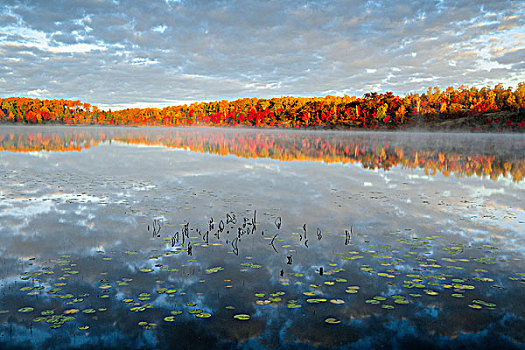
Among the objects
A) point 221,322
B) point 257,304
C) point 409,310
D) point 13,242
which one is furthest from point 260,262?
point 13,242

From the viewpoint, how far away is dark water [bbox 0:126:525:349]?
5.62 meters

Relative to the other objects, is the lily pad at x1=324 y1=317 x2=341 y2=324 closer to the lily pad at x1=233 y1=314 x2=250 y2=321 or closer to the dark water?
the dark water

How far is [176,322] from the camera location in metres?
5.83

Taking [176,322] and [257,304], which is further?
[257,304]

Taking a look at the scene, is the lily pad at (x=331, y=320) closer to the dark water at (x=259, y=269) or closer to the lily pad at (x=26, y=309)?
the dark water at (x=259, y=269)

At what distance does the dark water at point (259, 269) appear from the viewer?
5621 millimetres

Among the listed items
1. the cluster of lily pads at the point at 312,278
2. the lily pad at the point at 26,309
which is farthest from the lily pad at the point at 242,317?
the lily pad at the point at 26,309

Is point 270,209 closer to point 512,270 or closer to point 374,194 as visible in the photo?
point 374,194

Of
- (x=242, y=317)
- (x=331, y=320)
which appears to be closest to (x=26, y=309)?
(x=242, y=317)

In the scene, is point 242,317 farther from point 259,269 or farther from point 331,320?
point 259,269

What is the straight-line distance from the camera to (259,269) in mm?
8102

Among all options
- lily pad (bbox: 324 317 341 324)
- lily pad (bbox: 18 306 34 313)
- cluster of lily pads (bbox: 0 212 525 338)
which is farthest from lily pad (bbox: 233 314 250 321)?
lily pad (bbox: 18 306 34 313)

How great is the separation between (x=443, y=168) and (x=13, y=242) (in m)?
27.2

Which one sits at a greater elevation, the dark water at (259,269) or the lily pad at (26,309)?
the lily pad at (26,309)
